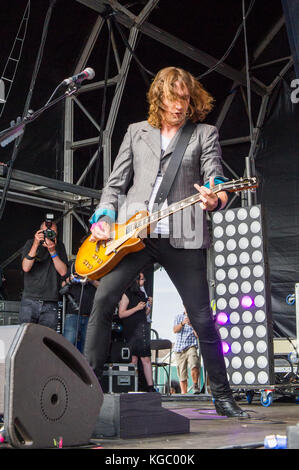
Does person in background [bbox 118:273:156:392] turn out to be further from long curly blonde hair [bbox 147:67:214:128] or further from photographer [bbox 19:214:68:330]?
long curly blonde hair [bbox 147:67:214:128]

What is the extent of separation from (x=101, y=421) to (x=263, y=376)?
305 centimetres

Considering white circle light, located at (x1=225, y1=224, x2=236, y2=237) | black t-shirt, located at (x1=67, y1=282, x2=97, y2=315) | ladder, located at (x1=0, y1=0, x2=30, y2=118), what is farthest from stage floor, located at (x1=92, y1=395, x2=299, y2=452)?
ladder, located at (x1=0, y1=0, x2=30, y2=118)

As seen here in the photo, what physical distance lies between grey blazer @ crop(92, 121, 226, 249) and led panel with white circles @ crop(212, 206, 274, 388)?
245 cm

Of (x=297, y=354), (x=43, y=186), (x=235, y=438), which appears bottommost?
(x=235, y=438)

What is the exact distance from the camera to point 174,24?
8750mm

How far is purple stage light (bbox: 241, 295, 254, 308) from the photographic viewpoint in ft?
17.7

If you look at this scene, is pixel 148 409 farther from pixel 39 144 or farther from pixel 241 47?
pixel 241 47

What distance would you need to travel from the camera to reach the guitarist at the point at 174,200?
113 inches

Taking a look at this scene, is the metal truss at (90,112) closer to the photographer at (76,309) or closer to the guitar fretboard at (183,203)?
the photographer at (76,309)

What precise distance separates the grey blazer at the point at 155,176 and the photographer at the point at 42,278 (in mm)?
2944

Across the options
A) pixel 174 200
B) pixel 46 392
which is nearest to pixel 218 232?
pixel 174 200

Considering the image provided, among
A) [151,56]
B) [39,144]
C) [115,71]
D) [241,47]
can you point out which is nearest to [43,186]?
[39,144]

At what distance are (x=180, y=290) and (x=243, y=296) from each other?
2643 mm

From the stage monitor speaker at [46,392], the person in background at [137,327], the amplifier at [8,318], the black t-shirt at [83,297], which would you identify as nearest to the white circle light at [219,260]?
the black t-shirt at [83,297]
